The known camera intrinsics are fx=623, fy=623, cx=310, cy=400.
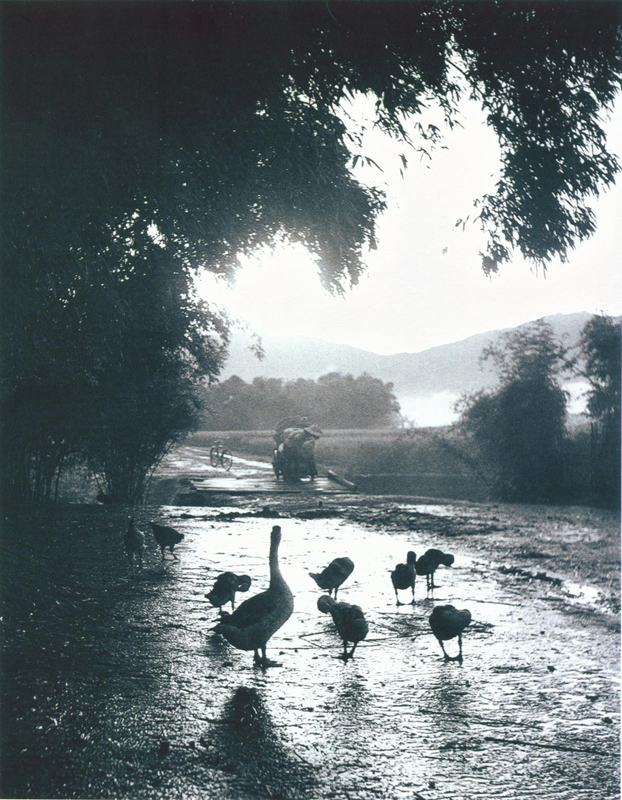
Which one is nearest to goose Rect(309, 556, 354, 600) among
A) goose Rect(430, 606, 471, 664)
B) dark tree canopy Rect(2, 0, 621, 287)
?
goose Rect(430, 606, 471, 664)

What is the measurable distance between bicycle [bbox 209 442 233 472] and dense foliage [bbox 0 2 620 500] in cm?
36

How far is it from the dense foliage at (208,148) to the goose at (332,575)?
5.61 feet

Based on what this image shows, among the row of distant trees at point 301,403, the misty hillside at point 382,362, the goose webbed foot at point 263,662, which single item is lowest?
the goose webbed foot at point 263,662

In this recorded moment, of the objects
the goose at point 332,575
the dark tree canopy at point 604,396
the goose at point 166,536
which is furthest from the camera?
the goose at point 166,536

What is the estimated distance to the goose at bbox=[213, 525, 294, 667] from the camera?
302cm

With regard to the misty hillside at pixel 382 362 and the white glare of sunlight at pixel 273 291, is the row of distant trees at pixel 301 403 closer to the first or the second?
the misty hillside at pixel 382 362

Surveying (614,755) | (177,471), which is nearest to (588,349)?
(614,755)

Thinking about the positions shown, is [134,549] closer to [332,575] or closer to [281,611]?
[332,575]

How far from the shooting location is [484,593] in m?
4.66

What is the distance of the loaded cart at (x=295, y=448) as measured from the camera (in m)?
5.11

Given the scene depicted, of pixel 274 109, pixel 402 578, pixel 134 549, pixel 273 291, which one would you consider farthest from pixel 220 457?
pixel 274 109

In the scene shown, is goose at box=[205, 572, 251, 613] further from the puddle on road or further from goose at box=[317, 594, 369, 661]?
goose at box=[317, 594, 369, 661]

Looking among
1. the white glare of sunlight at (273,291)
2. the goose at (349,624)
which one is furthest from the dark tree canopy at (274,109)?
the goose at (349,624)

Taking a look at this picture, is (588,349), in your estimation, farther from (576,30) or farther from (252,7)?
(252,7)
